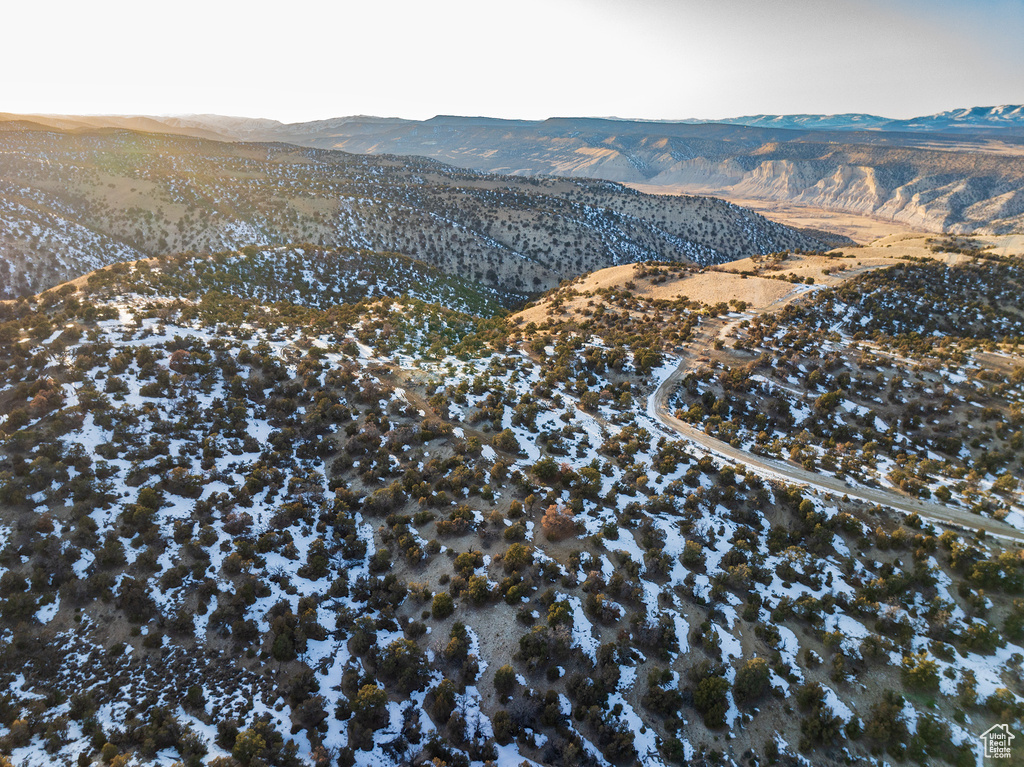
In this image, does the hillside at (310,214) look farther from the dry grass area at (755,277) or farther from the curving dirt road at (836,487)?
the curving dirt road at (836,487)

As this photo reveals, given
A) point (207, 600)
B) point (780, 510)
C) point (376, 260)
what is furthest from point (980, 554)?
point (376, 260)

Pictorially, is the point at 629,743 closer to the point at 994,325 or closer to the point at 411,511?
the point at 411,511

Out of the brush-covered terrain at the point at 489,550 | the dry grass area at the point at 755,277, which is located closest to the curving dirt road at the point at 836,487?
the brush-covered terrain at the point at 489,550

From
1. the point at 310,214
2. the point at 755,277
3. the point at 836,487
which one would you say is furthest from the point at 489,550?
the point at 310,214

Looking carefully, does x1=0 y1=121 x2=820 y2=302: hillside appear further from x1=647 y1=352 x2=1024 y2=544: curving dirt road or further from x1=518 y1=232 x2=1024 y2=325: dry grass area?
x1=647 y1=352 x2=1024 y2=544: curving dirt road

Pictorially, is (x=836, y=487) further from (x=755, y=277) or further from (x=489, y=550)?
(x=755, y=277)
